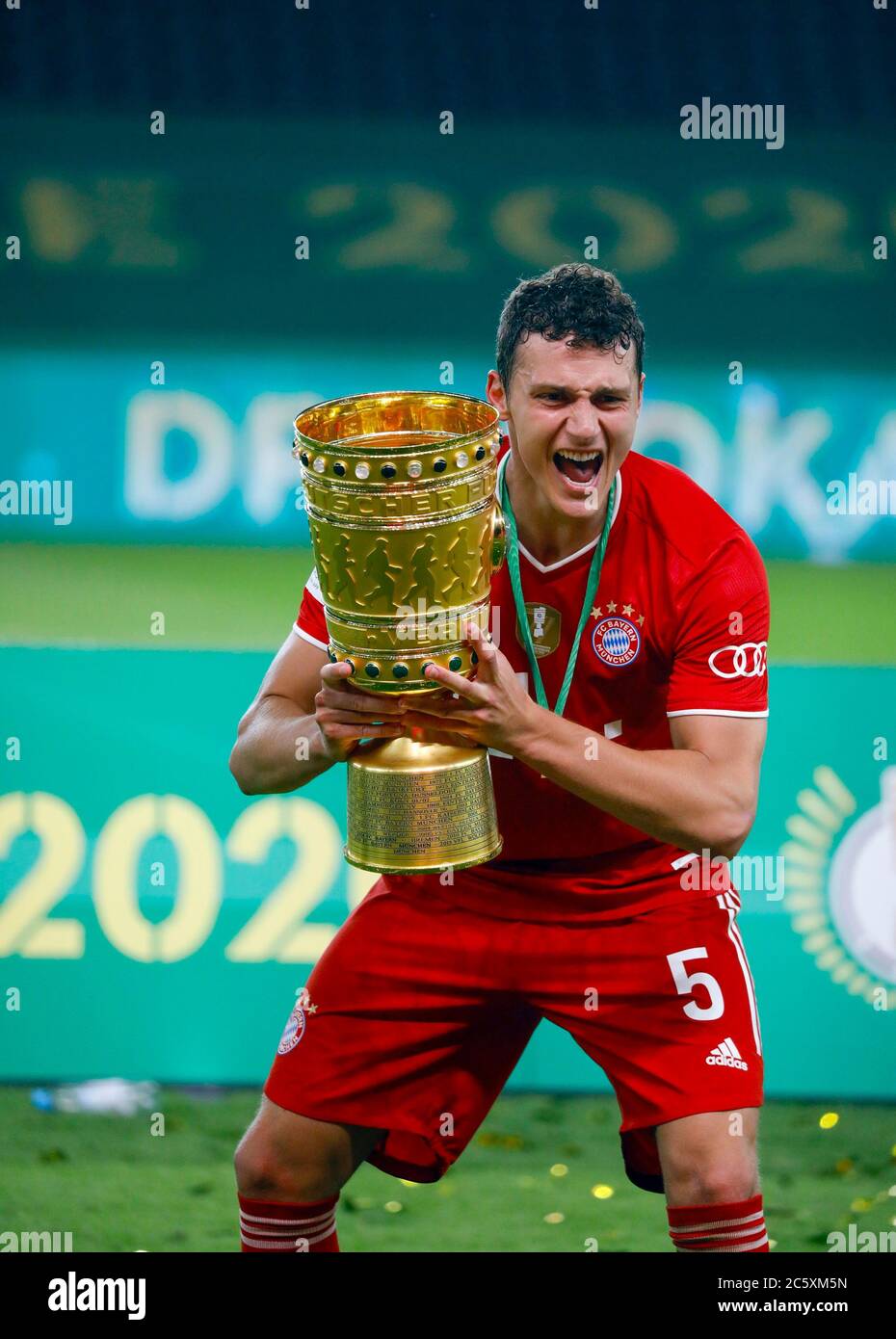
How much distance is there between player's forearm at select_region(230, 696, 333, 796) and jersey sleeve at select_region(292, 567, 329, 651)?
135 millimetres

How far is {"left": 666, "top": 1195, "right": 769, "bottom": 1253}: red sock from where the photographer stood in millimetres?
3346

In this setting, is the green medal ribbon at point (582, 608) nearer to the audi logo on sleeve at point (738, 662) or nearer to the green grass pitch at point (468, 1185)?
the audi logo on sleeve at point (738, 662)

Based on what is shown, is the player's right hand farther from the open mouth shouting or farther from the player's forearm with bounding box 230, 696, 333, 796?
the open mouth shouting

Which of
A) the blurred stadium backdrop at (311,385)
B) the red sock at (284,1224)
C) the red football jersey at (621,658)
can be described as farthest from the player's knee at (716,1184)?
the blurred stadium backdrop at (311,385)

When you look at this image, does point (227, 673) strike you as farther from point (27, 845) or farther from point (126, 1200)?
point (126, 1200)

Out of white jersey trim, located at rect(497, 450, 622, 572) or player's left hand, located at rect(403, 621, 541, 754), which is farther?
white jersey trim, located at rect(497, 450, 622, 572)

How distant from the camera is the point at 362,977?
3646 millimetres

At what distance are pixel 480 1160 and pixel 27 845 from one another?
5.11 ft

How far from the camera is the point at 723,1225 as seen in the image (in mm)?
3354

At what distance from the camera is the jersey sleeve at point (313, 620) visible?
363cm

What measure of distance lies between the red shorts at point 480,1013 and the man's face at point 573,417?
863 millimetres

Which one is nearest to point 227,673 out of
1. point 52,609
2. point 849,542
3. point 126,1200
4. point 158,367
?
point 52,609

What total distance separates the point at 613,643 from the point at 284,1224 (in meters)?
1.29

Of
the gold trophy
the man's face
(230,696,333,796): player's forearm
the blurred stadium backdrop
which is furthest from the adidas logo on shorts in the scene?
the blurred stadium backdrop
